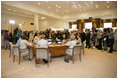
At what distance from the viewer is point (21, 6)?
27.5 feet

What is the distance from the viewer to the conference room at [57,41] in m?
3.47

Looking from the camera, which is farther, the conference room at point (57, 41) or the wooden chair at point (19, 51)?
the wooden chair at point (19, 51)

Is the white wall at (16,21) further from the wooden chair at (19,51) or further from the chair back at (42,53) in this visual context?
the chair back at (42,53)

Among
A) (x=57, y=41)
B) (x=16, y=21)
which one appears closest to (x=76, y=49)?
(x=57, y=41)

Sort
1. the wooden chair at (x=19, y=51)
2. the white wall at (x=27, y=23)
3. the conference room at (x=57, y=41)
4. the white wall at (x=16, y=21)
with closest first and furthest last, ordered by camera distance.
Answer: the conference room at (x=57, y=41) < the wooden chair at (x=19, y=51) < the white wall at (x=16, y=21) < the white wall at (x=27, y=23)

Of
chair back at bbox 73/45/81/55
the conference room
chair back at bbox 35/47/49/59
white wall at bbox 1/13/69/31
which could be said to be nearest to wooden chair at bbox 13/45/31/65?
the conference room

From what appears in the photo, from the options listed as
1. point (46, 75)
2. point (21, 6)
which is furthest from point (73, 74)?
point (21, 6)

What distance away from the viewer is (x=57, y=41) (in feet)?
19.3

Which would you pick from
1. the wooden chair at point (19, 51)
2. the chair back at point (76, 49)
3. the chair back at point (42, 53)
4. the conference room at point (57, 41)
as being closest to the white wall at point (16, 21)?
the conference room at point (57, 41)

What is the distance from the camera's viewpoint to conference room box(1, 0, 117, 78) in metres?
3.47

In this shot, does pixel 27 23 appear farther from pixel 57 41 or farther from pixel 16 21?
pixel 57 41

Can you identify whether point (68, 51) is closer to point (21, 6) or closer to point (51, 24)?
point (21, 6)

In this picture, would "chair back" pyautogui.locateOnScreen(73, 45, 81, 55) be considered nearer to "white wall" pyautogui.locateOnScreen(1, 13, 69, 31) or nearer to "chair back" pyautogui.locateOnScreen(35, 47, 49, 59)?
"chair back" pyautogui.locateOnScreen(35, 47, 49, 59)

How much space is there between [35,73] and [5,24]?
28.8 ft
